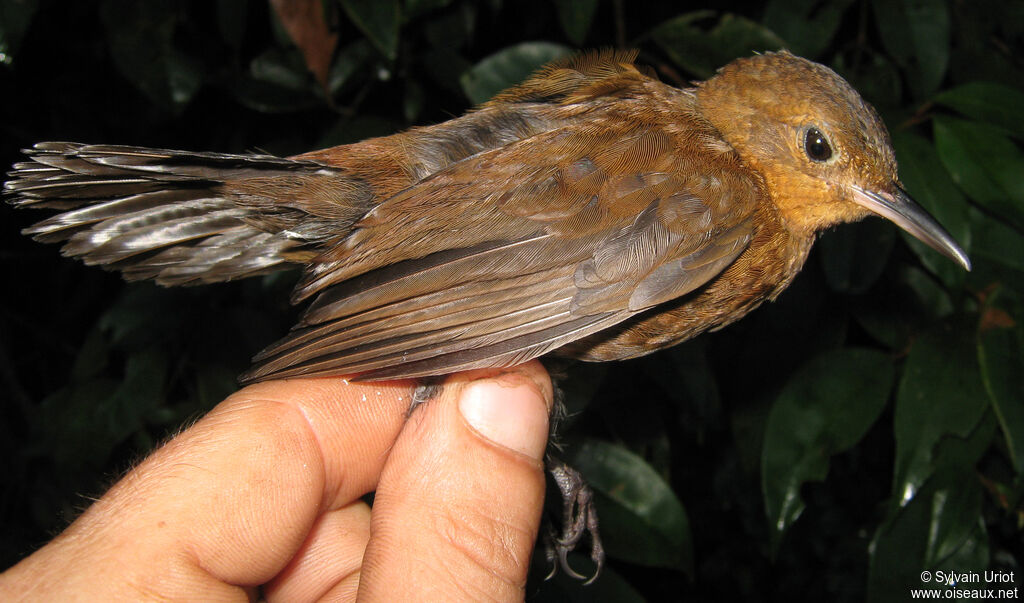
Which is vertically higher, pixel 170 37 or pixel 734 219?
pixel 170 37

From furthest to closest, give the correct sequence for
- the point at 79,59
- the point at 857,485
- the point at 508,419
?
1. the point at 857,485
2. the point at 79,59
3. the point at 508,419

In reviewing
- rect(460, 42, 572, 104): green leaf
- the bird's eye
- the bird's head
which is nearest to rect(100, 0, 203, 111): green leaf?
rect(460, 42, 572, 104): green leaf

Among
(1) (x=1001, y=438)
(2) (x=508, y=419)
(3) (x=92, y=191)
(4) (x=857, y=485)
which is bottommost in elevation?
(4) (x=857, y=485)

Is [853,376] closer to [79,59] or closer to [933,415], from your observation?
[933,415]

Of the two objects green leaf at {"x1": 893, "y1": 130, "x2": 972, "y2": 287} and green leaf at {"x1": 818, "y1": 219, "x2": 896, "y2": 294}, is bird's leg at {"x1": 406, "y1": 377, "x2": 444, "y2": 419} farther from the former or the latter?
green leaf at {"x1": 893, "y1": 130, "x2": 972, "y2": 287}

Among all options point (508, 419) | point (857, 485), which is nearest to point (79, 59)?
point (508, 419)

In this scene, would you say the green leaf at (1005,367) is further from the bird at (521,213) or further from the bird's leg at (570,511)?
the bird's leg at (570,511)
